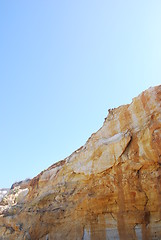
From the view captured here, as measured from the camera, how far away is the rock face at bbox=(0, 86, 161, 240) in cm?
1216

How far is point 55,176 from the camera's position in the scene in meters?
19.2

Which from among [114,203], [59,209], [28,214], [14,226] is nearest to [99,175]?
[114,203]

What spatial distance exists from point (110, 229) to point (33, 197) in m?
10.0

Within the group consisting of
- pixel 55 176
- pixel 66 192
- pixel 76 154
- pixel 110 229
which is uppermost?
pixel 76 154

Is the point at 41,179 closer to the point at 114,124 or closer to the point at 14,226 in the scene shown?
the point at 14,226

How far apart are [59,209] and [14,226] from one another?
6.00 meters

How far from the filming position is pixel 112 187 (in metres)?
13.8

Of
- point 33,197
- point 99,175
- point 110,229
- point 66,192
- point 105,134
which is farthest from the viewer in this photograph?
point 33,197

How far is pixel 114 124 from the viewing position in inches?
603

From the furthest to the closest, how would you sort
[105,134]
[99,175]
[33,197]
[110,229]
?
[33,197], [105,134], [99,175], [110,229]

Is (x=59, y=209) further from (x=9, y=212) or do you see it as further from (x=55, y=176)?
(x=9, y=212)

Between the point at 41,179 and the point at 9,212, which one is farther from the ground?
the point at 41,179

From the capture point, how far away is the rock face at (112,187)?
39.9 ft

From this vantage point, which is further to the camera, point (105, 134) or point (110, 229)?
point (105, 134)
